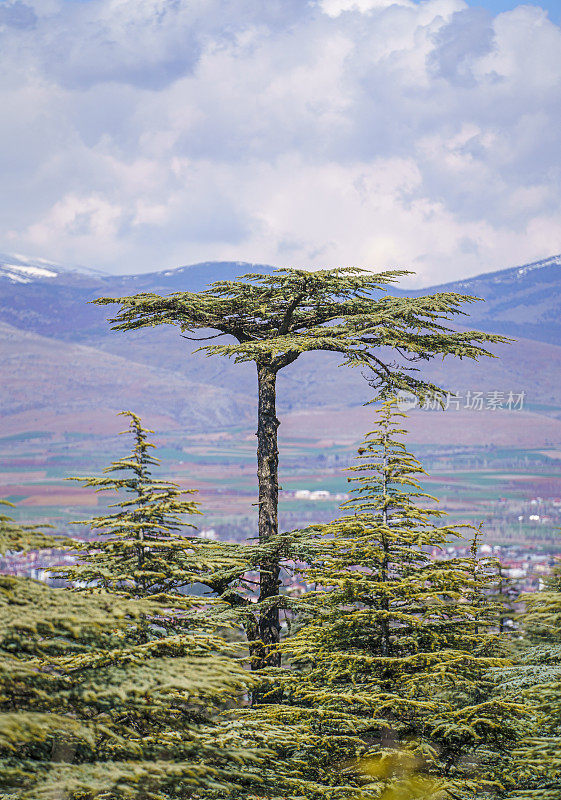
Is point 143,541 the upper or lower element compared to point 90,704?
upper

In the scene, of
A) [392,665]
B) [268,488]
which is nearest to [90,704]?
[392,665]

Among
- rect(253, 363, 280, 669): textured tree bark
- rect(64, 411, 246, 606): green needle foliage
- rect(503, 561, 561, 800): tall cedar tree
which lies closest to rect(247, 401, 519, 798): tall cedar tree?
rect(503, 561, 561, 800): tall cedar tree

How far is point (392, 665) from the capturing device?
9828 mm

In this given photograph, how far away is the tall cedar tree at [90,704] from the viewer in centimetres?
484

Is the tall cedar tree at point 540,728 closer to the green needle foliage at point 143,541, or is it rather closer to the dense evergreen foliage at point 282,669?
the dense evergreen foliage at point 282,669

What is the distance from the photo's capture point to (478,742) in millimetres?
9484

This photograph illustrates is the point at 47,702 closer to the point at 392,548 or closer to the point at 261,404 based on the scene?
the point at 392,548

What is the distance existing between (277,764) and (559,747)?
2.99 meters

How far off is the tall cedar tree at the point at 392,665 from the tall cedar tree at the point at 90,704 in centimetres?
291

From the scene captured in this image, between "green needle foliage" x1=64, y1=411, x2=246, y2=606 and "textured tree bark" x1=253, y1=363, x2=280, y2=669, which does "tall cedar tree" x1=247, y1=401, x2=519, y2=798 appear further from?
"textured tree bark" x1=253, y1=363, x2=280, y2=669

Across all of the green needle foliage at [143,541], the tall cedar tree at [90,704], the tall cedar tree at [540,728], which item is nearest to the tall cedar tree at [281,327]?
the green needle foliage at [143,541]

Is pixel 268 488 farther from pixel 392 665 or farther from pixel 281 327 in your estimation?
pixel 392 665

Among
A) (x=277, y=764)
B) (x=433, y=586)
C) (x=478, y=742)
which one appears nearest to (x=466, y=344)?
(x=433, y=586)

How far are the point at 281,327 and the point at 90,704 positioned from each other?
40.5 ft
